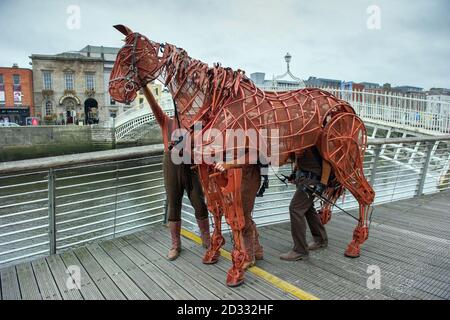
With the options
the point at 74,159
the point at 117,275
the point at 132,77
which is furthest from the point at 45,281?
the point at 132,77

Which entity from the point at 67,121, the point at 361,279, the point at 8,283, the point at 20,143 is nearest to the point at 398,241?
the point at 361,279

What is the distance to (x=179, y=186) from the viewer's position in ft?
9.81

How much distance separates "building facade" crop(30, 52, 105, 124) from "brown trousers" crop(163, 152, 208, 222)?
3292 cm

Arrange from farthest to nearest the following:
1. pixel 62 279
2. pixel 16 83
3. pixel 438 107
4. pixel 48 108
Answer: pixel 48 108
pixel 16 83
pixel 438 107
pixel 62 279

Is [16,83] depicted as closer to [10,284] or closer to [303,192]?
[10,284]

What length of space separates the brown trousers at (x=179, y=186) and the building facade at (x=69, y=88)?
32.9 metres

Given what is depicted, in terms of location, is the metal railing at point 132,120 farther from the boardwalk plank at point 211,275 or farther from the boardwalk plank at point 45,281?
A: the boardwalk plank at point 45,281

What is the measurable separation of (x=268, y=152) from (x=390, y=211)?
2.87 meters

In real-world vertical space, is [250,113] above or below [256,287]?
above

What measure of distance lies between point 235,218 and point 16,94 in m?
36.3

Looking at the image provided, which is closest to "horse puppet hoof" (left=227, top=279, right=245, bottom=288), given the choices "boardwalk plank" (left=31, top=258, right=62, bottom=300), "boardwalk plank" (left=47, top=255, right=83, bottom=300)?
"boardwalk plank" (left=47, top=255, right=83, bottom=300)

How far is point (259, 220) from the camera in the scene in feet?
13.1
